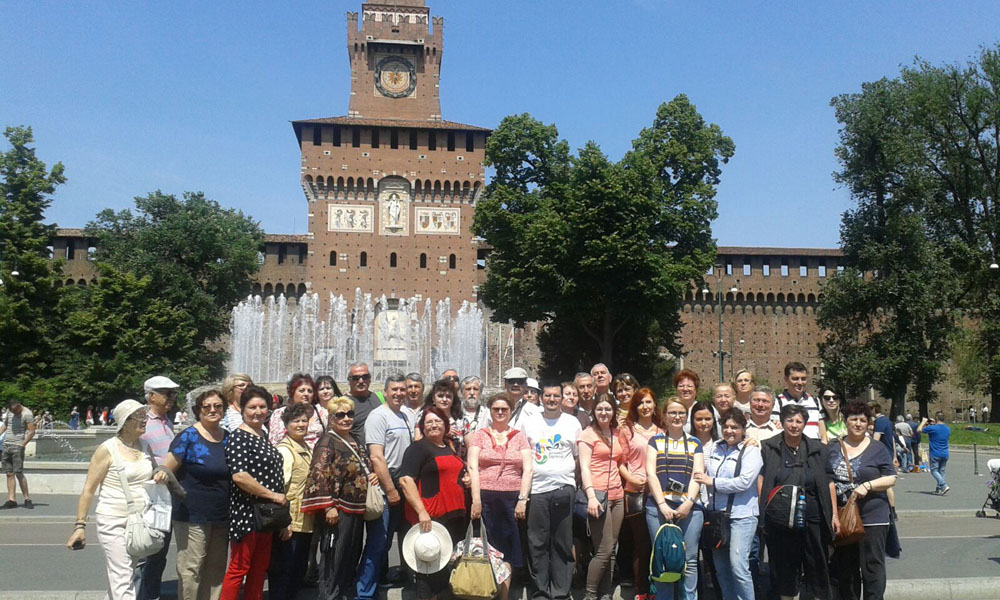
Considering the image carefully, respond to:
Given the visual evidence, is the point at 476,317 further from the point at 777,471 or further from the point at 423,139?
the point at 777,471

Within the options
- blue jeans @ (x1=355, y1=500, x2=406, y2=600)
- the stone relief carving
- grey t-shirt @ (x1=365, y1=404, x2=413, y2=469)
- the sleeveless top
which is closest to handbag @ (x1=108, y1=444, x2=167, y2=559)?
the sleeveless top

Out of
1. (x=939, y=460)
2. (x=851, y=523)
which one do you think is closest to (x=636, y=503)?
(x=851, y=523)

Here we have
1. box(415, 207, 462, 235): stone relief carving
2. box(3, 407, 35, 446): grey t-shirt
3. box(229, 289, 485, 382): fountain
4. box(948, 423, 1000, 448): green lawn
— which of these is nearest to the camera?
box(3, 407, 35, 446): grey t-shirt

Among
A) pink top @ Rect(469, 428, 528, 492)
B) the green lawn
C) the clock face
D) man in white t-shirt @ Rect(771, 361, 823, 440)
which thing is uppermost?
the clock face

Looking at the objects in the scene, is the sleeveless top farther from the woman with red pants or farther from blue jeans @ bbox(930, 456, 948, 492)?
blue jeans @ bbox(930, 456, 948, 492)

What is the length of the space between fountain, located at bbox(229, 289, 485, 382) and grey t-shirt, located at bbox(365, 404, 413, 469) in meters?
32.5

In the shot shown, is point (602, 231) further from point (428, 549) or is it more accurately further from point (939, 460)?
point (428, 549)

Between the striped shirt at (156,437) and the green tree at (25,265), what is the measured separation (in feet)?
93.5

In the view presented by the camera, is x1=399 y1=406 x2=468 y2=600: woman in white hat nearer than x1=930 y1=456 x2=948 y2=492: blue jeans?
Yes

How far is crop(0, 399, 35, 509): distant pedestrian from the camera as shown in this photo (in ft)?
38.0

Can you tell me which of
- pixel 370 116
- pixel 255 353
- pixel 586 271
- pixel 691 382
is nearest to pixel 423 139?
pixel 370 116

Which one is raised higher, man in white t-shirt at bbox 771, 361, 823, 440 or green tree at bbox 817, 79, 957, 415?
green tree at bbox 817, 79, 957, 415

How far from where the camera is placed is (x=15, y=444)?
11.7m

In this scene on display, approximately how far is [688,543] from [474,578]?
154 centimetres
